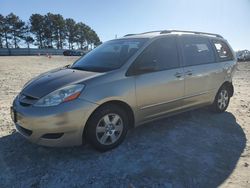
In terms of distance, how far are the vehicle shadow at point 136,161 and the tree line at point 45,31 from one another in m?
63.9

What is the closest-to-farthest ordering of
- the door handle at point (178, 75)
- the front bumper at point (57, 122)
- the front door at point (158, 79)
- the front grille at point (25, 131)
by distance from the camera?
1. the front bumper at point (57, 122)
2. the front grille at point (25, 131)
3. the front door at point (158, 79)
4. the door handle at point (178, 75)

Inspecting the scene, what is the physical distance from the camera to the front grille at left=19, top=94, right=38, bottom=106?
3.70m

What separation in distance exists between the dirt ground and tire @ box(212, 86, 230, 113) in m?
0.84

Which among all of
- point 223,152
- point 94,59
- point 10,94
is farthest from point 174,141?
point 10,94

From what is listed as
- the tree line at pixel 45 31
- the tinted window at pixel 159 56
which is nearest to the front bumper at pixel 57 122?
the tinted window at pixel 159 56

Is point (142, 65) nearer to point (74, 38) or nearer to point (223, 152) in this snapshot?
point (223, 152)

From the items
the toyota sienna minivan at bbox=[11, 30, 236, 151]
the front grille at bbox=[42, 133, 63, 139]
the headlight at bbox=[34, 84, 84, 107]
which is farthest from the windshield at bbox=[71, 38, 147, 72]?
the front grille at bbox=[42, 133, 63, 139]

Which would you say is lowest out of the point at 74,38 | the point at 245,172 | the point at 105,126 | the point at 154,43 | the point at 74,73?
the point at 245,172

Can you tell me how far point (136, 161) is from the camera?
12.3 ft

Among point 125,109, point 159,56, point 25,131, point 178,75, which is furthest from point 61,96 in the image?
point 178,75

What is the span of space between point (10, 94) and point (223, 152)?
6132 millimetres

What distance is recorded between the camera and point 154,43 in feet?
15.1

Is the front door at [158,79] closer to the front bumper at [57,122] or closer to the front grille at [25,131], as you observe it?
the front bumper at [57,122]

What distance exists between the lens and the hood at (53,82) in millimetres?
3754
